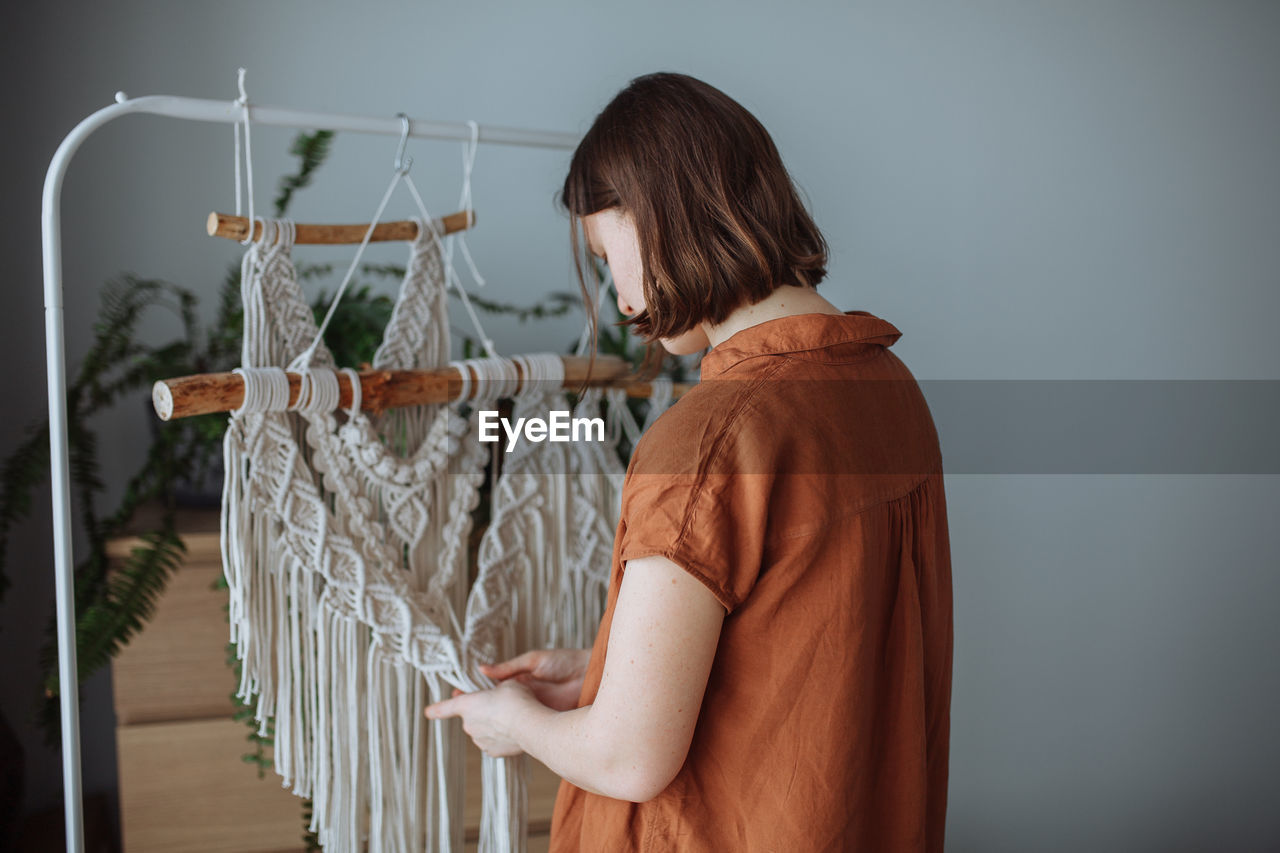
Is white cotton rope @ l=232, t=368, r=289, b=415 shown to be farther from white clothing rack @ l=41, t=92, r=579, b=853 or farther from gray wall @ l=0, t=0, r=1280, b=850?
gray wall @ l=0, t=0, r=1280, b=850

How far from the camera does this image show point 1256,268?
162 cm

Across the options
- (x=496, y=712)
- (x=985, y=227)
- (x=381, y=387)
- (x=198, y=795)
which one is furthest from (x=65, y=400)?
(x=985, y=227)

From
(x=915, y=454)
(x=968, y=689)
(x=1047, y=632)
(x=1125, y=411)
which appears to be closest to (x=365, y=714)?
(x=915, y=454)

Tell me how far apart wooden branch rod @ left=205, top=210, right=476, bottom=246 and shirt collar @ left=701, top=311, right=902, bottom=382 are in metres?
0.44

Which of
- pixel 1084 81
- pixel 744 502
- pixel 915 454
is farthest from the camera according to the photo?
pixel 1084 81

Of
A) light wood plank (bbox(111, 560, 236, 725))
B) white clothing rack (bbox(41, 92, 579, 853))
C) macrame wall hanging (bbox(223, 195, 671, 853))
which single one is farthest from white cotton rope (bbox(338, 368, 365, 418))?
light wood plank (bbox(111, 560, 236, 725))

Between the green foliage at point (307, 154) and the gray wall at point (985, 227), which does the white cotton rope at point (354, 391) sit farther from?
the gray wall at point (985, 227)

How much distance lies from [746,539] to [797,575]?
54 millimetres

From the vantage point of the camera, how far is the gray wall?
1586mm

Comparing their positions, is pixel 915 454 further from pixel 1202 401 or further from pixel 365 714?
pixel 1202 401

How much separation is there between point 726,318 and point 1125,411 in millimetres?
1234

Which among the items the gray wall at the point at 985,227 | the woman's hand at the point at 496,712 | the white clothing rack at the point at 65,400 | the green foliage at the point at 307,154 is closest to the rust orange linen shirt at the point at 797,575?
the woman's hand at the point at 496,712

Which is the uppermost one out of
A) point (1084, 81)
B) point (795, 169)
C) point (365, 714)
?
point (1084, 81)

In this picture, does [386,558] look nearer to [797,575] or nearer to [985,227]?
[797,575]
